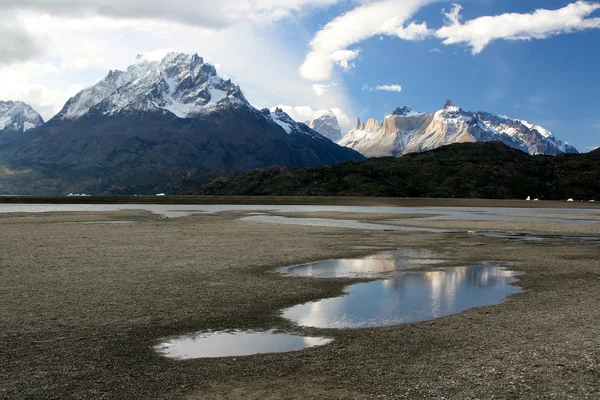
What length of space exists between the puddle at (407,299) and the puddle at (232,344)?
1.92 meters

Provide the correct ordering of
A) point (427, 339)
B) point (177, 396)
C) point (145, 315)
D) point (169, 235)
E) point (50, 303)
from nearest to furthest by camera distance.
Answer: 1. point (177, 396)
2. point (427, 339)
3. point (145, 315)
4. point (50, 303)
5. point (169, 235)

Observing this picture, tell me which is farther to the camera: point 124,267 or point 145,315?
point 124,267

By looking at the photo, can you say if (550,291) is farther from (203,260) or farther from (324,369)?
(203,260)

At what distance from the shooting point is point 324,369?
13.1m

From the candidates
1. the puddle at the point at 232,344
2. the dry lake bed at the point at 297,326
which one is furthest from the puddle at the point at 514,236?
the puddle at the point at 232,344

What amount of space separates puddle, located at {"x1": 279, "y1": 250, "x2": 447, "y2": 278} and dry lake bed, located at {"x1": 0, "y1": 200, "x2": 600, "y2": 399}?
8.3 inches

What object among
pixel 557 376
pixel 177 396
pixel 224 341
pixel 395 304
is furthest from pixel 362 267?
pixel 177 396

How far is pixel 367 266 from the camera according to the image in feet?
105

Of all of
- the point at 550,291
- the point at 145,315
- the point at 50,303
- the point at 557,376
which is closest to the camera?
the point at 557,376

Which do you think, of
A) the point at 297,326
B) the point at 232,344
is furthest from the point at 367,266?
the point at 232,344

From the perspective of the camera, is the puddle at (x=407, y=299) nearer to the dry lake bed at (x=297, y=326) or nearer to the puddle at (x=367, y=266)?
the dry lake bed at (x=297, y=326)

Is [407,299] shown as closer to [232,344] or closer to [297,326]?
[297,326]

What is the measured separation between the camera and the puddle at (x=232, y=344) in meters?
14.6

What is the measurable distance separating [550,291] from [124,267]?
76.4ft
